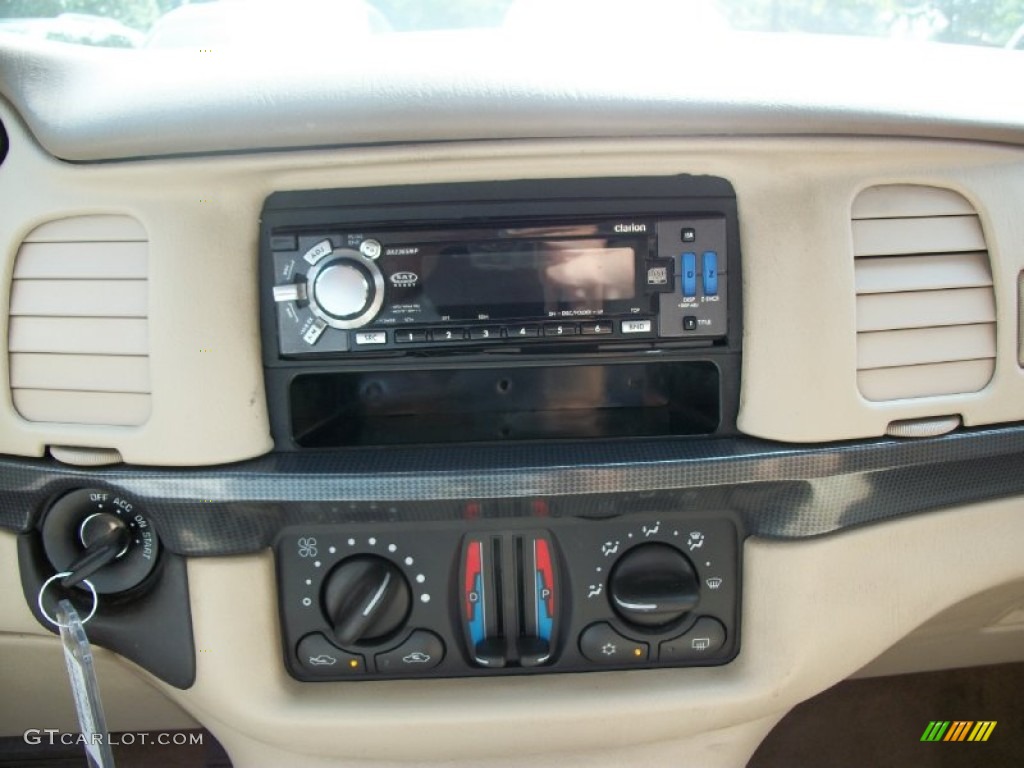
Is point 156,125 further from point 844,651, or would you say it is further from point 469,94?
point 844,651

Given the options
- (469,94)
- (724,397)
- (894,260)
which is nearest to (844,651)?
(724,397)

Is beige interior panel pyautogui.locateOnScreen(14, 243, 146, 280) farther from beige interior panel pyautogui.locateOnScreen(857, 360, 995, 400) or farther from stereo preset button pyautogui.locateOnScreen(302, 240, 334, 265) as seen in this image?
beige interior panel pyautogui.locateOnScreen(857, 360, 995, 400)

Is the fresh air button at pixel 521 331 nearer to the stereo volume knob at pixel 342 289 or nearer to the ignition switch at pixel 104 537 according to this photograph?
the stereo volume knob at pixel 342 289

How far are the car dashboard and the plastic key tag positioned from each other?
53 mm

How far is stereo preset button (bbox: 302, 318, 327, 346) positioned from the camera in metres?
0.89

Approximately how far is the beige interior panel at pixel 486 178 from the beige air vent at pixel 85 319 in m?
0.02

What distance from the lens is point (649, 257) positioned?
889 mm

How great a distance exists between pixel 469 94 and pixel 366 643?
64cm

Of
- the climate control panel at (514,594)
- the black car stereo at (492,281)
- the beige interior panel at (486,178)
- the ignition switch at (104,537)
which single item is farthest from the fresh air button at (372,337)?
the ignition switch at (104,537)

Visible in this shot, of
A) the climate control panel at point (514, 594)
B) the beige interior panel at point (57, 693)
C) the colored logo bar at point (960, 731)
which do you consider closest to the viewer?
the climate control panel at point (514, 594)

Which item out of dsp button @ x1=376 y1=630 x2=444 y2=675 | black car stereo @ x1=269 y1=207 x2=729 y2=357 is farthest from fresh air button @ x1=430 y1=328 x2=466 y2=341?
dsp button @ x1=376 y1=630 x2=444 y2=675

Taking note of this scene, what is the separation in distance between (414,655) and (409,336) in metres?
0.39

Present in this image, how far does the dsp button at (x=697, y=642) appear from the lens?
96cm

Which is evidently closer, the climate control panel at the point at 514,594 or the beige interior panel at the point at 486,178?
the beige interior panel at the point at 486,178
